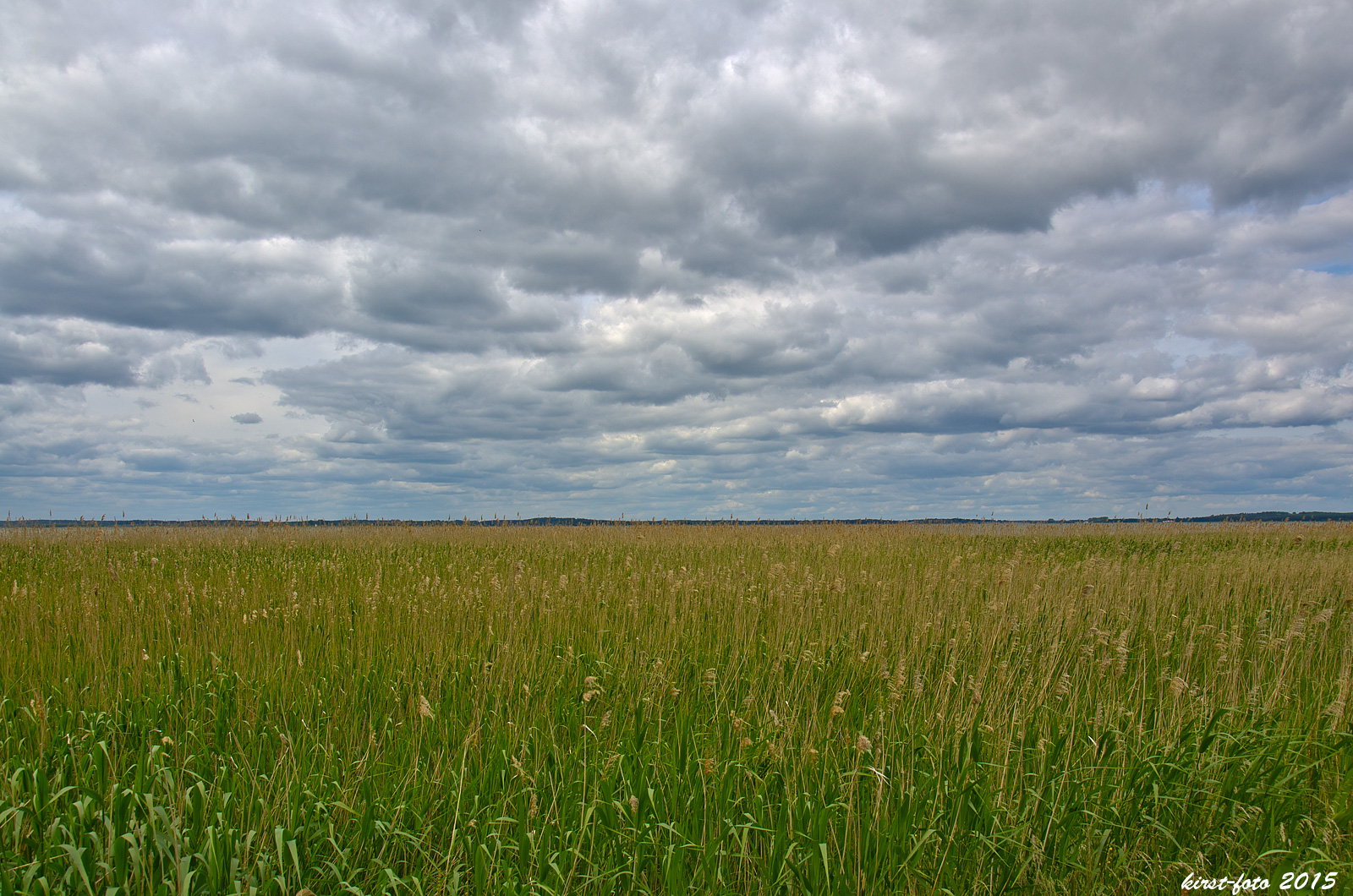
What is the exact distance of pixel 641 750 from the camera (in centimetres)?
422

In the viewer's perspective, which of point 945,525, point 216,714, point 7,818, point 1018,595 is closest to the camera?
point 7,818

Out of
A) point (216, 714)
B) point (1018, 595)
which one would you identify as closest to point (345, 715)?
point (216, 714)

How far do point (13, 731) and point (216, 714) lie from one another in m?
1.46

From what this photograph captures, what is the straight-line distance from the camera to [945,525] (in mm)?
29094

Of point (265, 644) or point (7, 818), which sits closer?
point (7, 818)

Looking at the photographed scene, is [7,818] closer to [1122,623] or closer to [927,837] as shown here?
[927,837]

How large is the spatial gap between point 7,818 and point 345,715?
5.76 feet

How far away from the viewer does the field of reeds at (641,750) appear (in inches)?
121

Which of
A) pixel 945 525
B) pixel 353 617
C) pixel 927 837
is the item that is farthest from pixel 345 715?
pixel 945 525

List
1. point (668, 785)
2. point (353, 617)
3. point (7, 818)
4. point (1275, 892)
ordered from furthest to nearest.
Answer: point (353, 617), point (668, 785), point (7, 818), point (1275, 892)

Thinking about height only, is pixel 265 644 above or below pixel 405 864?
above

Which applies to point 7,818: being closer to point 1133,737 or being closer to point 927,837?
point 927,837

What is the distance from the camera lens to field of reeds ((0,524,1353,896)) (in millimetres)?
3074

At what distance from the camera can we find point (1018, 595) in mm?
8859
